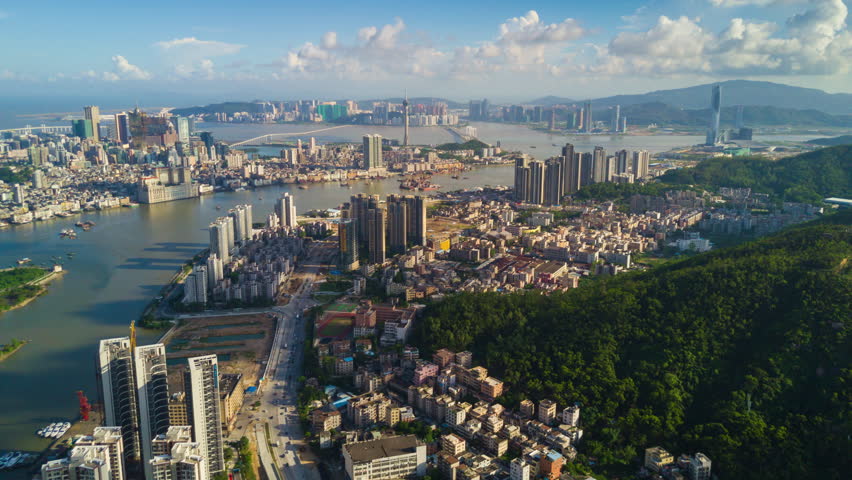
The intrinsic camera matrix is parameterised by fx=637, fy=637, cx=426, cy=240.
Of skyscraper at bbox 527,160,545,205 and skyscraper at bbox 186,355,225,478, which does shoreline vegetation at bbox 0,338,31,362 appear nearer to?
skyscraper at bbox 186,355,225,478

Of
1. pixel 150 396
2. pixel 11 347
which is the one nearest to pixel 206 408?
pixel 150 396

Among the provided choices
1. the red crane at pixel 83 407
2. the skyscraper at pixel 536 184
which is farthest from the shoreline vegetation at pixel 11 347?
the skyscraper at pixel 536 184

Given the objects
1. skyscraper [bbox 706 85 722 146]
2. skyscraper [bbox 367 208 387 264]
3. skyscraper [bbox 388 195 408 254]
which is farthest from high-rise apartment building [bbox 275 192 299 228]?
skyscraper [bbox 706 85 722 146]

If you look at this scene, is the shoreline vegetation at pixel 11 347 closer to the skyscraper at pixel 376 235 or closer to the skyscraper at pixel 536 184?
the skyscraper at pixel 376 235

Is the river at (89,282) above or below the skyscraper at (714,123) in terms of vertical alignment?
below

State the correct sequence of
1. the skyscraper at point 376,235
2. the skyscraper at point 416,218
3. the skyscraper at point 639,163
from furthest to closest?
the skyscraper at point 639,163 → the skyscraper at point 416,218 → the skyscraper at point 376,235

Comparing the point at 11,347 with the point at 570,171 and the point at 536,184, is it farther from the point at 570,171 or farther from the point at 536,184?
the point at 570,171
